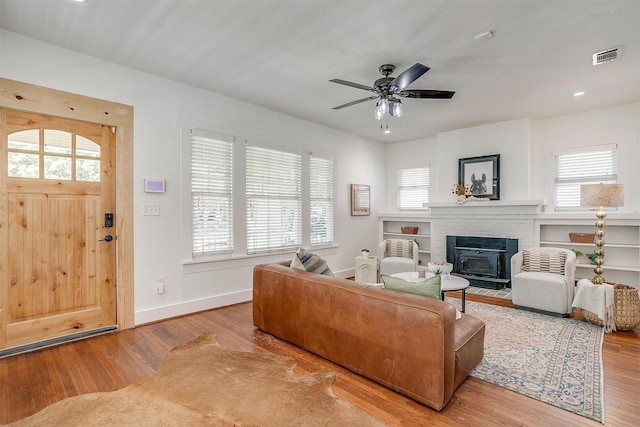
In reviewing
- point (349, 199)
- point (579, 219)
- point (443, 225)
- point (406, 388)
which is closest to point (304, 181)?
point (349, 199)

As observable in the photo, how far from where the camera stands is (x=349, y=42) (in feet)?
9.41

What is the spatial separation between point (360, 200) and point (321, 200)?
1.08 m

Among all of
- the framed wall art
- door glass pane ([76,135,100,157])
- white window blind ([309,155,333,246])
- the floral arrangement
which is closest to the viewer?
door glass pane ([76,135,100,157])

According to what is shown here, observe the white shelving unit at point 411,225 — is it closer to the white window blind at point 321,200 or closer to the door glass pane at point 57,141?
the white window blind at point 321,200

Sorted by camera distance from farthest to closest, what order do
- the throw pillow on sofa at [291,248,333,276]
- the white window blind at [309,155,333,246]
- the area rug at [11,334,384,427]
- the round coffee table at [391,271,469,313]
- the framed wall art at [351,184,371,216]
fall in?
1. the framed wall art at [351,184,371,216]
2. the white window blind at [309,155,333,246]
3. the round coffee table at [391,271,469,313]
4. the throw pillow on sofa at [291,248,333,276]
5. the area rug at [11,334,384,427]

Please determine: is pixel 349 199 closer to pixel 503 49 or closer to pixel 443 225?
pixel 443 225

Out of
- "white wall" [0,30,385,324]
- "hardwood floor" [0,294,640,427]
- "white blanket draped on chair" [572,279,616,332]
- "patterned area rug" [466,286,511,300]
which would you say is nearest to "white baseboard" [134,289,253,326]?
"white wall" [0,30,385,324]

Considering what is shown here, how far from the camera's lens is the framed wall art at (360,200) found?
6234mm

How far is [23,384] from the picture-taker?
2.31m

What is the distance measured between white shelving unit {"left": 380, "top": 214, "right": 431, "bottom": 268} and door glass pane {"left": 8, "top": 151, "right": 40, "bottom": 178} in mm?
5602

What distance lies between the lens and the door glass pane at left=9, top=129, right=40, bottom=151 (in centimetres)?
287

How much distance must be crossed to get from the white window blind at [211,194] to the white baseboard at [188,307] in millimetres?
602

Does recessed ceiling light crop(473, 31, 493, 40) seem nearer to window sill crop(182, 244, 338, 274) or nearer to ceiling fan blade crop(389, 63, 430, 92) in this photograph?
ceiling fan blade crop(389, 63, 430, 92)

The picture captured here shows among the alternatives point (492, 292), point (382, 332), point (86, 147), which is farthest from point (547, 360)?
point (86, 147)
